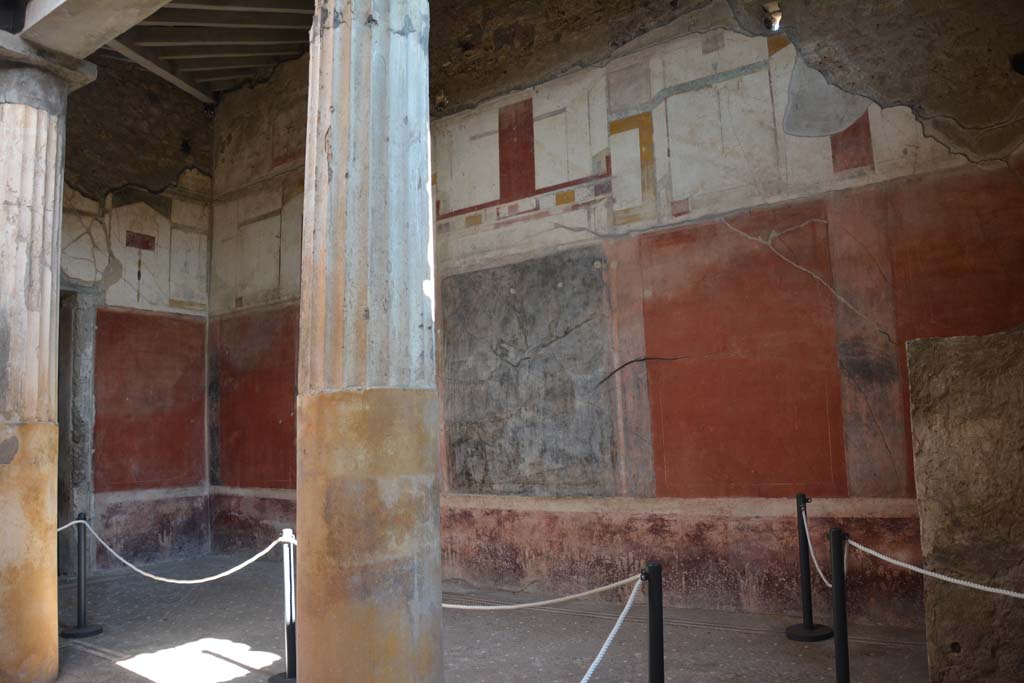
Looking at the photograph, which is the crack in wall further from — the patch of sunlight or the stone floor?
the patch of sunlight

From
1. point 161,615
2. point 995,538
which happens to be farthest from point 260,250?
point 995,538

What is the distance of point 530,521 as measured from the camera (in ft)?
19.5

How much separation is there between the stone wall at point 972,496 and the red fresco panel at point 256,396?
5996mm

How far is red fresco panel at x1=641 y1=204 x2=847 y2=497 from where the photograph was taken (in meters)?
4.82

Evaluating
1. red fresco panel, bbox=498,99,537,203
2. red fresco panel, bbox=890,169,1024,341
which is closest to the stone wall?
red fresco panel, bbox=890,169,1024,341

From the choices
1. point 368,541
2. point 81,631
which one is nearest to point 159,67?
point 81,631

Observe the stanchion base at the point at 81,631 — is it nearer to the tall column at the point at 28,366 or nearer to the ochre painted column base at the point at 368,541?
the tall column at the point at 28,366

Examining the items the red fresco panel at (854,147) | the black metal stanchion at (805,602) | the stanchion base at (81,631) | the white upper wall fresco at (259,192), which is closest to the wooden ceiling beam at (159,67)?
the white upper wall fresco at (259,192)

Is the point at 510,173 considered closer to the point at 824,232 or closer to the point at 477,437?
the point at 477,437

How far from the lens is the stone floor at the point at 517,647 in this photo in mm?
3877

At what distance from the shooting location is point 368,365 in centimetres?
230

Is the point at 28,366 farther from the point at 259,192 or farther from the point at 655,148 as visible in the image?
the point at 259,192

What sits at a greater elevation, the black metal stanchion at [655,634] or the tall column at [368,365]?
the tall column at [368,365]

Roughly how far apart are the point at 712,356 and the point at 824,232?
3.46 ft
